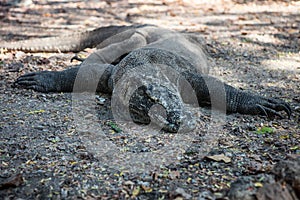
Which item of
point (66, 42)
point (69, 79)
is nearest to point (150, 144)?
point (69, 79)

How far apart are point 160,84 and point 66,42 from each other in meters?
2.78

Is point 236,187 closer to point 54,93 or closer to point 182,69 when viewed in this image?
point 182,69

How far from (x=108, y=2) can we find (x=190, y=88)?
536 cm

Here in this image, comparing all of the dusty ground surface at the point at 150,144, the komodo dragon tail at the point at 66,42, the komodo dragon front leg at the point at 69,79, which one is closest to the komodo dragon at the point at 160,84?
the komodo dragon front leg at the point at 69,79

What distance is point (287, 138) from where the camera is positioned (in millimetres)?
2855

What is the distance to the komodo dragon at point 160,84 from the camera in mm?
2900

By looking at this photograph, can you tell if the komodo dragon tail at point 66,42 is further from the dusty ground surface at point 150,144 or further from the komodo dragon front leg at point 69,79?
the komodo dragon front leg at point 69,79

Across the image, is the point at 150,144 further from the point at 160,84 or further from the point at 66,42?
the point at 66,42

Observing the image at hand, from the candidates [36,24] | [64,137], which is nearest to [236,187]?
[64,137]

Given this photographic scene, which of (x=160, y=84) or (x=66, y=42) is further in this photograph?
(x=66, y=42)

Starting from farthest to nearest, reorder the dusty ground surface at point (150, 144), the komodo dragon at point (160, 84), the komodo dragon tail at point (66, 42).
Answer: the komodo dragon tail at point (66, 42) < the komodo dragon at point (160, 84) < the dusty ground surface at point (150, 144)

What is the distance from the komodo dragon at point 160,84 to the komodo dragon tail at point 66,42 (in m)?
0.85

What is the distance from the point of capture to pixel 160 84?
119 inches

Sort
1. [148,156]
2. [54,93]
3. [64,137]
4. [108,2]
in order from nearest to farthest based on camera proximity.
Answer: [148,156] → [64,137] → [54,93] → [108,2]
